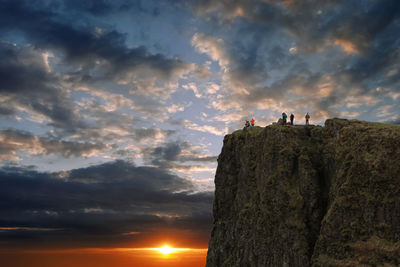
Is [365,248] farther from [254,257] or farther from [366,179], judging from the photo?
[254,257]

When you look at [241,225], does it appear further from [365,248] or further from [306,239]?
[365,248]

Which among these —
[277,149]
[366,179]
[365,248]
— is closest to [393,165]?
[366,179]

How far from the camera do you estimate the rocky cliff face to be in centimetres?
4825

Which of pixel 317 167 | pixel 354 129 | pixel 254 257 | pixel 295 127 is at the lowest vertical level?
pixel 254 257

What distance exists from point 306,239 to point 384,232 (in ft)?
43.4

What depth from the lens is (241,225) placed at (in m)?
75.9

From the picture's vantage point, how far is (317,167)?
62781 millimetres

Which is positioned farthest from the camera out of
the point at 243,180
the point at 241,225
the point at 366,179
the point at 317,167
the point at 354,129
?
the point at 243,180

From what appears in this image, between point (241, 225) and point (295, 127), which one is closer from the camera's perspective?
point (295, 127)

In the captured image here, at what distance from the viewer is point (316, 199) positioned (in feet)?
194

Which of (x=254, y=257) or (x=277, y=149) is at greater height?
(x=277, y=149)

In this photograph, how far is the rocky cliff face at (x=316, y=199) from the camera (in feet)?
158

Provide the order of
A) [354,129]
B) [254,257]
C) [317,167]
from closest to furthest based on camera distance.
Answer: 1. [354,129]
2. [317,167]
3. [254,257]

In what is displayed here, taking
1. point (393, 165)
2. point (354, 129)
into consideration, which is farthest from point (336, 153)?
point (393, 165)
